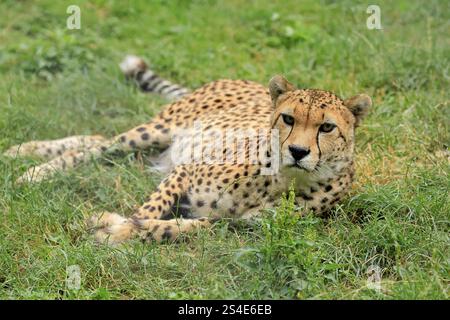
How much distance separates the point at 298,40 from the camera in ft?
26.9

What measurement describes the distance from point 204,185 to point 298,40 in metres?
3.06

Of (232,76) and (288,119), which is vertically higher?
(288,119)

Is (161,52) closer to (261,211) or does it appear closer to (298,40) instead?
(298,40)

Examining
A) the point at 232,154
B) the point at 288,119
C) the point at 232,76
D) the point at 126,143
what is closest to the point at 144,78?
the point at 232,76

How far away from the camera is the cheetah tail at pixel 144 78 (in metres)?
7.28

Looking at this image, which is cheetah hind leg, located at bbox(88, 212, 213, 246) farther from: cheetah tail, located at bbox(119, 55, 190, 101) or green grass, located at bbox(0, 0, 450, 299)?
cheetah tail, located at bbox(119, 55, 190, 101)

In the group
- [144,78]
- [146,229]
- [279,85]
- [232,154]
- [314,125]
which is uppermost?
[279,85]

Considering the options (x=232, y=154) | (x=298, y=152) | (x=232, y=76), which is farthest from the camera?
(x=232, y=76)

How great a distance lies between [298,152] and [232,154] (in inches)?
36.3

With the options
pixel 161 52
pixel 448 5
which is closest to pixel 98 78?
pixel 161 52

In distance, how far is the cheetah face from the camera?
4883mm

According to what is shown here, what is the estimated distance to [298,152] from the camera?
15.9ft

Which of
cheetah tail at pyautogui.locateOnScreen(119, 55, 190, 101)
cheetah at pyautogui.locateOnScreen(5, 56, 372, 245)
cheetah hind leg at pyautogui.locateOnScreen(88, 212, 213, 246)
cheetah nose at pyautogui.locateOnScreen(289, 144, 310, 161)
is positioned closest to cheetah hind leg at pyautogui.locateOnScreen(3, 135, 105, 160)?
cheetah at pyautogui.locateOnScreen(5, 56, 372, 245)

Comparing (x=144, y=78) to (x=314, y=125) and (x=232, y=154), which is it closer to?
(x=232, y=154)
